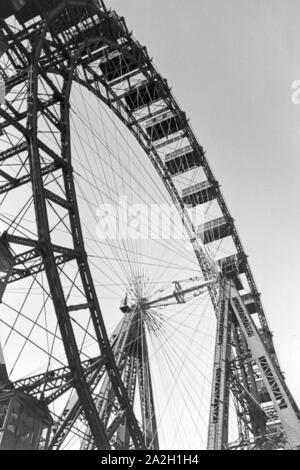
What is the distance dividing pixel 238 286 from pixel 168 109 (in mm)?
9747

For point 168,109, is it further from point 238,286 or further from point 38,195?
point 38,195

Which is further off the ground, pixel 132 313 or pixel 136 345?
pixel 132 313

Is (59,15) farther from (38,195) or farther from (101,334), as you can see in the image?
(101,334)

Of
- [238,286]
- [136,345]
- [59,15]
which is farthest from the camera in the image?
[238,286]

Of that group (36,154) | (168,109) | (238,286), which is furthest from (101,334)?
(168,109)

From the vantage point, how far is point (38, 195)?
11727 millimetres

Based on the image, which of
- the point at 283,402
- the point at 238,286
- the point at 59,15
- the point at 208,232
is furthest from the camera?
the point at 208,232

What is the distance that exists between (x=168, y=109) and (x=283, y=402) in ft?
50.0

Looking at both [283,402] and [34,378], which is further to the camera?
[283,402]

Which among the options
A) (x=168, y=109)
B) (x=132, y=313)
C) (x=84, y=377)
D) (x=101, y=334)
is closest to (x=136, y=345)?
(x=132, y=313)

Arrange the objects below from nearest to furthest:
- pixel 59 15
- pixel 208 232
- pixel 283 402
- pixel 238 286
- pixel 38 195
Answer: pixel 38 195 → pixel 59 15 → pixel 283 402 → pixel 238 286 → pixel 208 232

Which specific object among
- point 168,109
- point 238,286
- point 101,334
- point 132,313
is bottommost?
point 101,334
